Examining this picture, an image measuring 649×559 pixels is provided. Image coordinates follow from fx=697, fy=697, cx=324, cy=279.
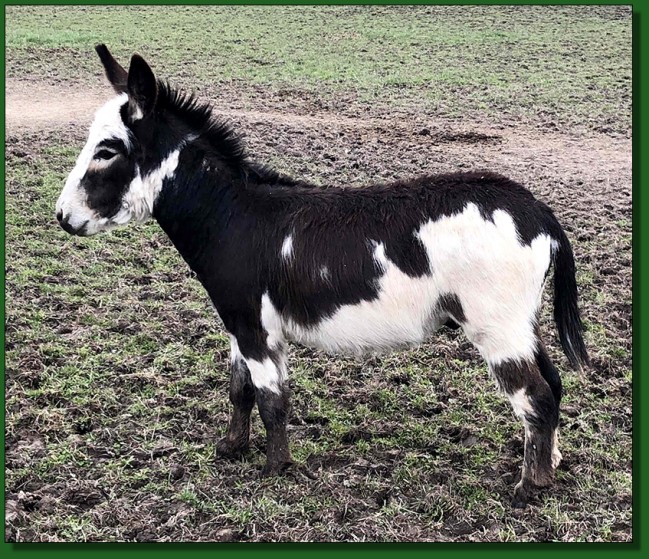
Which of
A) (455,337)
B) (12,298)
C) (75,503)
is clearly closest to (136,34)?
(12,298)

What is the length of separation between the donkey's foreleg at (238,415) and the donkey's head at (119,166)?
1.17 metres

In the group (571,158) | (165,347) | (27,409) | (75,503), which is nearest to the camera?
(75,503)

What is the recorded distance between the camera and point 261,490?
4.32 meters

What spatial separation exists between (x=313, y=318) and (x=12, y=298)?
364 centimetres

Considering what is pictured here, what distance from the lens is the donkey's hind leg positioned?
4012 mm

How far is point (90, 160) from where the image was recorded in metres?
4.19

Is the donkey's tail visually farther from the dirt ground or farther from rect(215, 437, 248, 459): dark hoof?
rect(215, 437, 248, 459): dark hoof

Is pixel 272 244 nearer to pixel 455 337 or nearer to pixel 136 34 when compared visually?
pixel 455 337

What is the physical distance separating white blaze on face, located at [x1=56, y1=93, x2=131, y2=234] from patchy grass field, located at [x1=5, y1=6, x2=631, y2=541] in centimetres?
153

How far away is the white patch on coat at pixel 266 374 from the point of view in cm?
428

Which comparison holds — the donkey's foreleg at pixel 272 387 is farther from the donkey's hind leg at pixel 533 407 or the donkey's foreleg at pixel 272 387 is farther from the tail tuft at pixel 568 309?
the tail tuft at pixel 568 309

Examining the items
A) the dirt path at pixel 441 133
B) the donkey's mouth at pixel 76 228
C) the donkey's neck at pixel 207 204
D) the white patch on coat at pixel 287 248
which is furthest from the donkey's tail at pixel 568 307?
the dirt path at pixel 441 133

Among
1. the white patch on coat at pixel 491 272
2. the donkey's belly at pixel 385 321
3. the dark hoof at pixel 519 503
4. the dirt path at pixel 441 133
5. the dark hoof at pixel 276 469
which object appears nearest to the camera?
the white patch on coat at pixel 491 272

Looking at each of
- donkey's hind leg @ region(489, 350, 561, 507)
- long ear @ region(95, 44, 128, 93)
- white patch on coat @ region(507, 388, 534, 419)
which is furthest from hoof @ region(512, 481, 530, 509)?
long ear @ region(95, 44, 128, 93)
